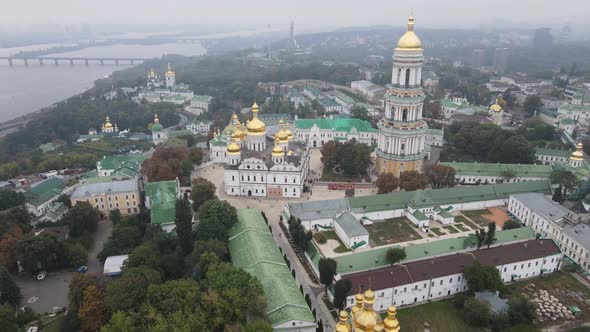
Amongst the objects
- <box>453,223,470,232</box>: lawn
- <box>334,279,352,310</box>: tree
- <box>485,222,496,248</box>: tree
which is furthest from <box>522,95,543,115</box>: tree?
<box>334,279,352,310</box>: tree

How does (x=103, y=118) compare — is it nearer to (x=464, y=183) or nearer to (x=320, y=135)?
(x=320, y=135)

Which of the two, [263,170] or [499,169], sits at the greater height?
[263,170]

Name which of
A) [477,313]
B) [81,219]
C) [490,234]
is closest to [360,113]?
[490,234]

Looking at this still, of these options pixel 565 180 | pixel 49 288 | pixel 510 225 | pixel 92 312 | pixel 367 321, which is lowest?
pixel 49 288

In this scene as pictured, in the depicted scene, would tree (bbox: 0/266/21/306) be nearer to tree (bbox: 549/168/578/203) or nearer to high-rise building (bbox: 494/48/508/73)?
tree (bbox: 549/168/578/203)

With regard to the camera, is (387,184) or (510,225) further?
(387,184)

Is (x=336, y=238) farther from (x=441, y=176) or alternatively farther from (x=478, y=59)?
(x=478, y=59)
